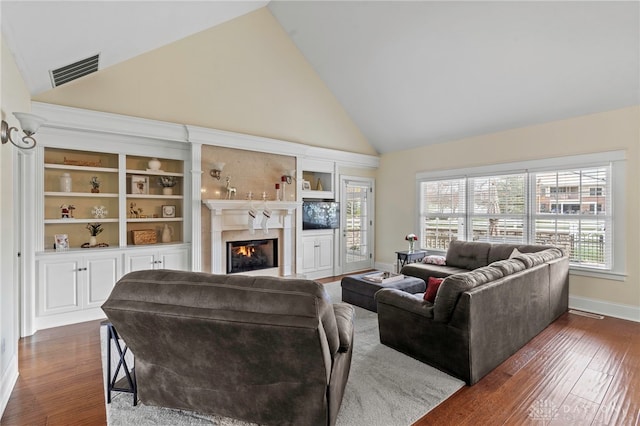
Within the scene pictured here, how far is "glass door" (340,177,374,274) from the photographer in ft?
22.3

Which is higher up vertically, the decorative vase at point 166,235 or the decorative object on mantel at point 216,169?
the decorative object on mantel at point 216,169

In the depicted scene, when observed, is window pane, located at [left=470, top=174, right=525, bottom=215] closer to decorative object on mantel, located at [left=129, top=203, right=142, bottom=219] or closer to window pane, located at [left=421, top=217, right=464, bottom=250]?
window pane, located at [left=421, top=217, right=464, bottom=250]

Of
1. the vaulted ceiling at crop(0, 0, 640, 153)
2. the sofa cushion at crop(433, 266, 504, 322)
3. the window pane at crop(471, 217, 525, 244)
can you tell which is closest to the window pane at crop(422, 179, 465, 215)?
the window pane at crop(471, 217, 525, 244)

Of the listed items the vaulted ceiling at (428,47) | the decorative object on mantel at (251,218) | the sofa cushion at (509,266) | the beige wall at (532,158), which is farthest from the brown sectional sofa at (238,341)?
the beige wall at (532,158)

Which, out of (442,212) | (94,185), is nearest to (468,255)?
(442,212)

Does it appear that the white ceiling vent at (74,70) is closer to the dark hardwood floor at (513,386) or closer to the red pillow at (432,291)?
the dark hardwood floor at (513,386)

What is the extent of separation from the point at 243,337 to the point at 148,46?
409 cm

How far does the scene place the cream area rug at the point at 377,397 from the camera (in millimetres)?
2082

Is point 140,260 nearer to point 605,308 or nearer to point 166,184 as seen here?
point 166,184

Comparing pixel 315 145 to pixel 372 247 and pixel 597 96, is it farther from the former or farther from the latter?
pixel 597 96

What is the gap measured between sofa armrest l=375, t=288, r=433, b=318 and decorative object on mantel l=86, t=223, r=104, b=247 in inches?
151

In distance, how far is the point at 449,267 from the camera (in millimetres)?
5082

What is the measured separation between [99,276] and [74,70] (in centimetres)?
249

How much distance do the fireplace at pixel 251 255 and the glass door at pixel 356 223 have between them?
5.69 ft
